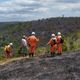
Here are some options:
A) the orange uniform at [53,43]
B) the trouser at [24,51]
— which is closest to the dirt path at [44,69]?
the orange uniform at [53,43]

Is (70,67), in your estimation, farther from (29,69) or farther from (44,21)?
(44,21)

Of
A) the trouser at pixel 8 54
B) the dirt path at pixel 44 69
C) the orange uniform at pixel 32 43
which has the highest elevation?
the orange uniform at pixel 32 43

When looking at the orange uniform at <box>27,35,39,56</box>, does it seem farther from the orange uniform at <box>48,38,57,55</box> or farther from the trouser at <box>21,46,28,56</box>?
the trouser at <box>21,46,28,56</box>

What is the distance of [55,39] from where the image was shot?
40094 mm

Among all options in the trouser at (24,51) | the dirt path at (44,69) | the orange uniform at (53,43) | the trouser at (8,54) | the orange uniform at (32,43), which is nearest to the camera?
the dirt path at (44,69)

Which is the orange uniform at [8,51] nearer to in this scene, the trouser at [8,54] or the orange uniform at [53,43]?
the trouser at [8,54]

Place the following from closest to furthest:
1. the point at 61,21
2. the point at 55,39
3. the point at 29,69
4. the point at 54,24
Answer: the point at 29,69 → the point at 55,39 → the point at 54,24 → the point at 61,21

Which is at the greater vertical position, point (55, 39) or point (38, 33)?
point (55, 39)

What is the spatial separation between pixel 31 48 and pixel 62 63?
21.3ft

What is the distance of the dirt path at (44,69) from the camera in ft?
103

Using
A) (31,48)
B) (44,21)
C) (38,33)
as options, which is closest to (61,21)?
(44,21)

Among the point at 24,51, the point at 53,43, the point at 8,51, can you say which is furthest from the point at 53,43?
the point at 8,51

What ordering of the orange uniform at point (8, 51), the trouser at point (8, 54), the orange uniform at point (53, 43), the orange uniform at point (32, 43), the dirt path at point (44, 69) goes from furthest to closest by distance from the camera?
the trouser at point (8, 54), the orange uniform at point (8, 51), the orange uniform at point (32, 43), the orange uniform at point (53, 43), the dirt path at point (44, 69)

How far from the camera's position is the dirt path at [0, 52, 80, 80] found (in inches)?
1241
